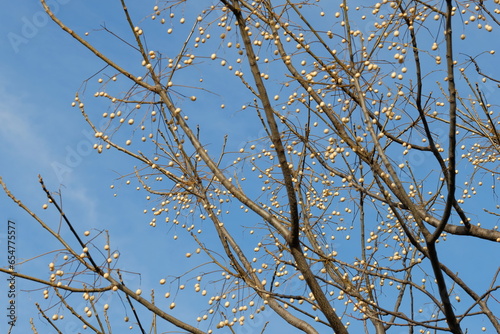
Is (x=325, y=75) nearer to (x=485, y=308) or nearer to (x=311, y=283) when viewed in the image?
(x=311, y=283)

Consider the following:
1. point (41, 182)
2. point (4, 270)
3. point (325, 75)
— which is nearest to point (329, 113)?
point (325, 75)

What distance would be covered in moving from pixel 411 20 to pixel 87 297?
324 centimetres

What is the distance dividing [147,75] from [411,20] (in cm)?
213

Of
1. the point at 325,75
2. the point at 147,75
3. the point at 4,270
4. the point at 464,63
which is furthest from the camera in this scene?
the point at 464,63

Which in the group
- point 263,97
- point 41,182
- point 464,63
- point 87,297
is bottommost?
point 87,297

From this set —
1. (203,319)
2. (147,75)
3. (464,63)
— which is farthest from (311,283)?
(464,63)

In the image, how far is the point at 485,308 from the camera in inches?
239

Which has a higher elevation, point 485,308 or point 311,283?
point 485,308

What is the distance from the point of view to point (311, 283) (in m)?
4.36

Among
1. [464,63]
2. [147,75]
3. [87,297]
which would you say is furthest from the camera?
[464,63]

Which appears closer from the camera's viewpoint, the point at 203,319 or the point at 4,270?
the point at 4,270

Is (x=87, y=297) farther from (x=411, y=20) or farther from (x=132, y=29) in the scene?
(x=411, y=20)

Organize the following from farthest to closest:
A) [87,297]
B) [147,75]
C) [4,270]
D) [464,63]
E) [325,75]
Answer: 1. [464,63]
2. [325,75]
3. [147,75]
4. [87,297]
5. [4,270]

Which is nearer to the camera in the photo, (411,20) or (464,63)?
(411,20)
